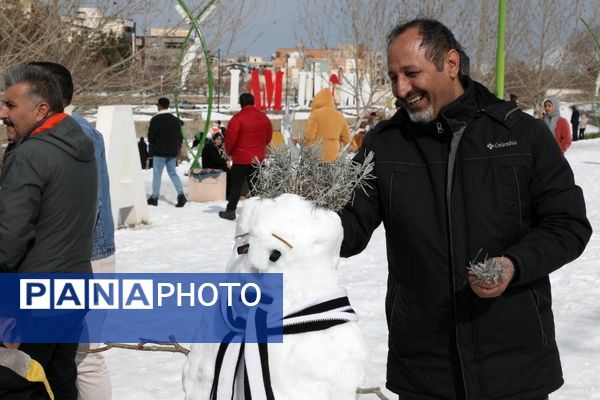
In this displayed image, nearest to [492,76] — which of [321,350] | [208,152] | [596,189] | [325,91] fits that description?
[596,189]

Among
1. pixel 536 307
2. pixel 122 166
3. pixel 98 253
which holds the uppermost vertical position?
pixel 536 307

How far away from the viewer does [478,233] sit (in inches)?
93.0

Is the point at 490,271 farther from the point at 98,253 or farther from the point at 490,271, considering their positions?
the point at 98,253

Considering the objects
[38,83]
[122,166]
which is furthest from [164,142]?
[38,83]

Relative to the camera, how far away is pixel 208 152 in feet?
43.8

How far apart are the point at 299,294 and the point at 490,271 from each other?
0.51 meters

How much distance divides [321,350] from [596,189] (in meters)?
12.3

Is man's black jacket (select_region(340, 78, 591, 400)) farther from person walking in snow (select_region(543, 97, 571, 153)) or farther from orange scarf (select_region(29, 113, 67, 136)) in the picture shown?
person walking in snow (select_region(543, 97, 571, 153))

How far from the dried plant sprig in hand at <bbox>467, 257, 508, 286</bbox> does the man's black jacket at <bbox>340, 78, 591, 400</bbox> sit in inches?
5.3

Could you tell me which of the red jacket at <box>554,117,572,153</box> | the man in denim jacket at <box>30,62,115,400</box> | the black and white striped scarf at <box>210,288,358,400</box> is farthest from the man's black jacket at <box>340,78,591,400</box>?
the red jacket at <box>554,117,572,153</box>

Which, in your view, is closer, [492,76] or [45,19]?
[45,19]

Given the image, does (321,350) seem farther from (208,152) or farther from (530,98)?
(530,98)

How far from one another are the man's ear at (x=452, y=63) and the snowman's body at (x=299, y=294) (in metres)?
0.56

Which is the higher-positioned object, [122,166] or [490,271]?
[490,271]
